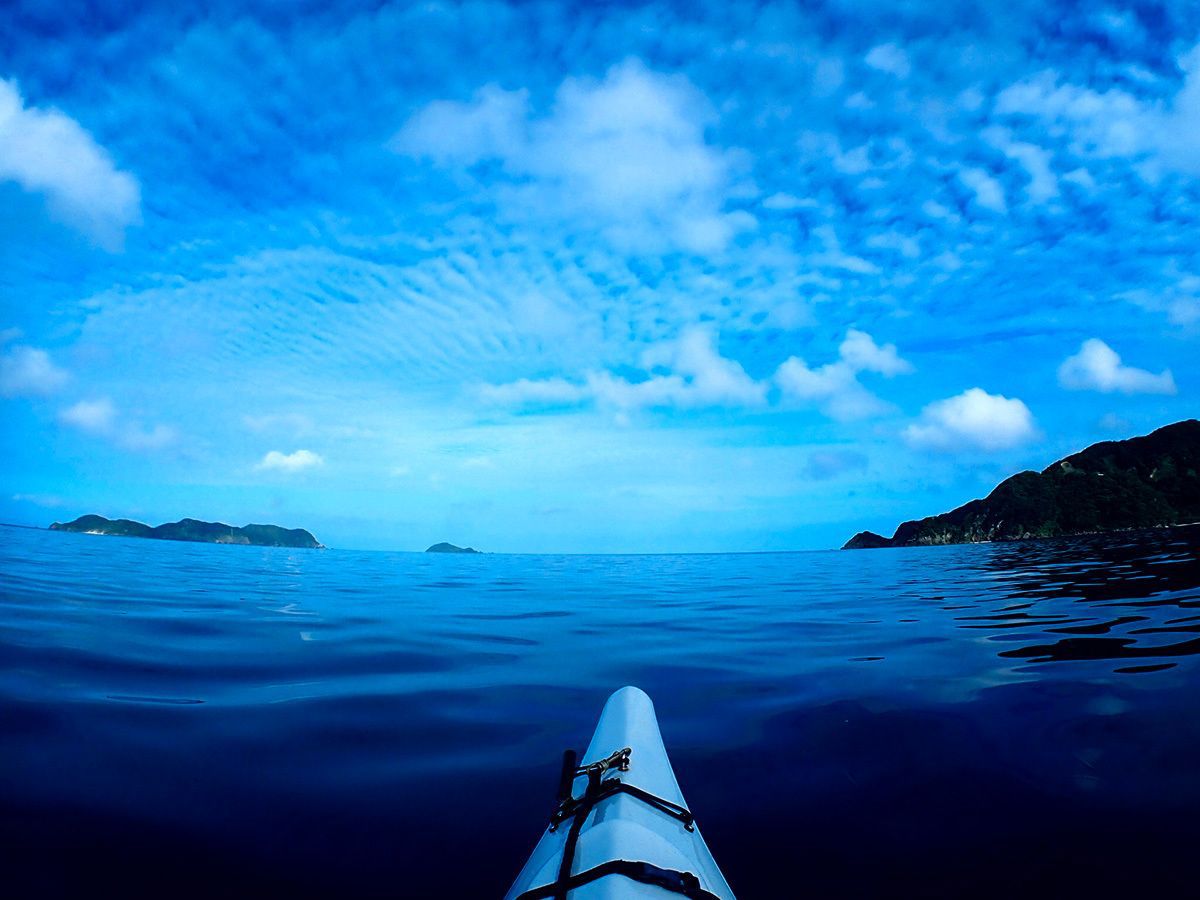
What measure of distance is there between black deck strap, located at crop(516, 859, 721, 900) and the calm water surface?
1125 mm

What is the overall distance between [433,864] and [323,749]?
7.57 feet

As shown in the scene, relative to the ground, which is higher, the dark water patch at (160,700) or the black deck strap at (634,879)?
the black deck strap at (634,879)

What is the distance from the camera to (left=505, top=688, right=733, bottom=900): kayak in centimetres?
247

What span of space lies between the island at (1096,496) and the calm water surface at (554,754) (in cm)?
16000

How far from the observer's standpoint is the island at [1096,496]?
132 m

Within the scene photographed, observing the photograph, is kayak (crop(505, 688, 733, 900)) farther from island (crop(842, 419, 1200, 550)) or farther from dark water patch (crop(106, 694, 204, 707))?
island (crop(842, 419, 1200, 550))

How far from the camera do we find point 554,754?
534 cm

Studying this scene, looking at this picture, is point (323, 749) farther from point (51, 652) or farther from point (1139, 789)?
point (1139, 789)

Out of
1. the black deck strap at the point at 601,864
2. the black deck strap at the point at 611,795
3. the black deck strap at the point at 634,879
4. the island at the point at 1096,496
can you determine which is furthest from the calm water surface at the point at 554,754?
the island at the point at 1096,496

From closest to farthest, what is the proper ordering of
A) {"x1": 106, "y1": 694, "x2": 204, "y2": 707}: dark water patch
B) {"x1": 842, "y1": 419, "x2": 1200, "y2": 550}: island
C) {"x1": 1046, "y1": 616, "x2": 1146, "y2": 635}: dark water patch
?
{"x1": 106, "y1": 694, "x2": 204, "y2": 707}: dark water patch
{"x1": 1046, "y1": 616, "x2": 1146, "y2": 635}: dark water patch
{"x1": 842, "y1": 419, "x2": 1200, "y2": 550}: island

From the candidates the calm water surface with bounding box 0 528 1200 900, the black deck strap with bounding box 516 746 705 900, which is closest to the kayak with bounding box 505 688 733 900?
the black deck strap with bounding box 516 746 705 900

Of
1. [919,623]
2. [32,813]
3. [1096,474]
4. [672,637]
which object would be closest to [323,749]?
[32,813]

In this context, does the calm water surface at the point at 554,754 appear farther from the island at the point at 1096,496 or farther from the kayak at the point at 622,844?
the island at the point at 1096,496

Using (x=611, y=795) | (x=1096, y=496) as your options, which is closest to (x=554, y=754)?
(x=611, y=795)
